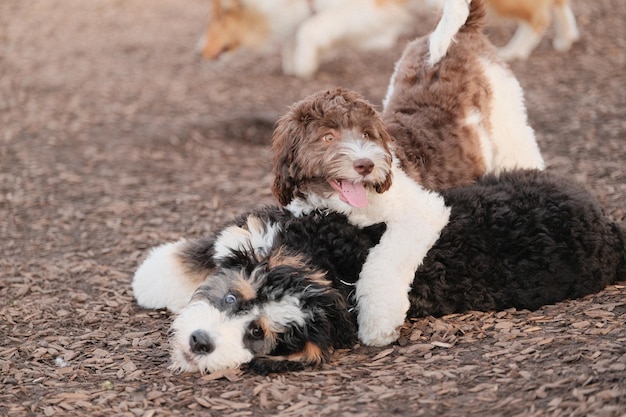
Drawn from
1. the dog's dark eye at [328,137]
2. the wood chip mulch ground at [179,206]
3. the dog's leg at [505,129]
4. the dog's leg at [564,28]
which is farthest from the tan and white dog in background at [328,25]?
the dog's dark eye at [328,137]

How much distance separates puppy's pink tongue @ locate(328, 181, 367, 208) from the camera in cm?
439

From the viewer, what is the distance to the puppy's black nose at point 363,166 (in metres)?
4.26

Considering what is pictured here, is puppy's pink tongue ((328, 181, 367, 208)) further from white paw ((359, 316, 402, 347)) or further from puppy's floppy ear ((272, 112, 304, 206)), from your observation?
white paw ((359, 316, 402, 347))

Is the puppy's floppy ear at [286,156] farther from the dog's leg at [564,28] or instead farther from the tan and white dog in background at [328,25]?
the dog's leg at [564,28]

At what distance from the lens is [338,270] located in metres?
4.46

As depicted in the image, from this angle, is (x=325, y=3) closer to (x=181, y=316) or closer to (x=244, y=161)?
(x=244, y=161)

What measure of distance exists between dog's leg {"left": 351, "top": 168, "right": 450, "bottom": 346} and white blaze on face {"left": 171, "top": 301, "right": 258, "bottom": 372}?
0.64 metres

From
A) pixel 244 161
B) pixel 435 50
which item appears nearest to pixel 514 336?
pixel 435 50

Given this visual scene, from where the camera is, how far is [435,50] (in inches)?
219

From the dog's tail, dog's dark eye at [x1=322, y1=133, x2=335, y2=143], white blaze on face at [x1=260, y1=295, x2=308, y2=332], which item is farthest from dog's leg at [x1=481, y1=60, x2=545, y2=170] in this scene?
white blaze on face at [x1=260, y1=295, x2=308, y2=332]

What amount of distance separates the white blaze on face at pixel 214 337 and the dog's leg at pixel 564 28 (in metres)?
7.91

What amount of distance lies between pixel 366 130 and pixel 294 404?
1.51 metres

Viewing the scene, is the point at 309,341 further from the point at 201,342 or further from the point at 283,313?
the point at 201,342

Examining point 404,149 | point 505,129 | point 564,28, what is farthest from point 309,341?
point 564,28
